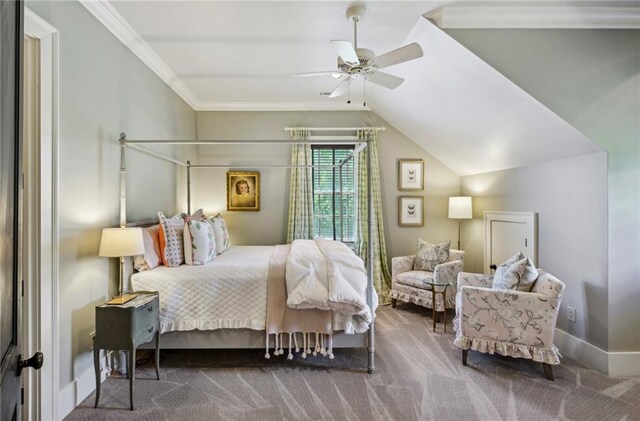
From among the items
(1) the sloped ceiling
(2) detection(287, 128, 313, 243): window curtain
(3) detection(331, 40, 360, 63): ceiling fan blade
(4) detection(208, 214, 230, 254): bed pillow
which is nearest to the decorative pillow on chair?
(1) the sloped ceiling

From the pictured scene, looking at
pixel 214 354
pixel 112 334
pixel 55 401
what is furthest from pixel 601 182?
pixel 55 401

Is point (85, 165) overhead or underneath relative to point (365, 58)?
underneath

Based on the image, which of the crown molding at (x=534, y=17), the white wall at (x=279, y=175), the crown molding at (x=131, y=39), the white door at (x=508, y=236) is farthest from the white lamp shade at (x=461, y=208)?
the crown molding at (x=131, y=39)

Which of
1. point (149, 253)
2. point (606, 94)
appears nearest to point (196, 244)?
point (149, 253)

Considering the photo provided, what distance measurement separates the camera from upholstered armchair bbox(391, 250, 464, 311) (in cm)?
357

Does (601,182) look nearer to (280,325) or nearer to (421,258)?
(421,258)

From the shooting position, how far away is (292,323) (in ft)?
8.07

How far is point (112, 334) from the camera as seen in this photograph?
2.05 m

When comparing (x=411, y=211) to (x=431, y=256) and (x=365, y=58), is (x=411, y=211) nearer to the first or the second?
(x=431, y=256)

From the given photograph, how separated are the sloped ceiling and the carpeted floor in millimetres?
1884

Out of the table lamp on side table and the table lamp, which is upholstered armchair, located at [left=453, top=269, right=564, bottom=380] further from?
the table lamp on side table

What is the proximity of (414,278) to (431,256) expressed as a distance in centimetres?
42

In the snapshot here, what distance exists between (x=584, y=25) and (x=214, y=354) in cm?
415

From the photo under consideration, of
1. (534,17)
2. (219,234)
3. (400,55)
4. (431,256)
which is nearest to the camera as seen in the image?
(400,55)
